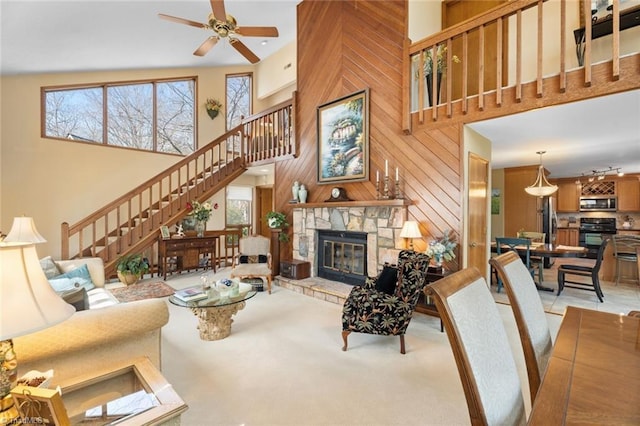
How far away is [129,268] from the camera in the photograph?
15.8 feet

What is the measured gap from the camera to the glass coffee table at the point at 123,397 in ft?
3.89

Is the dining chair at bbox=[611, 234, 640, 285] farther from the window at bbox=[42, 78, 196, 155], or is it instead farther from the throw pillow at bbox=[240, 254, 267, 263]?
the window at bbox=[42, 78, 196, 155]

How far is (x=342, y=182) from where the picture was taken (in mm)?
4801

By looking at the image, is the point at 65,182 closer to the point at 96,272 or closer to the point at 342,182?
the point at 96,272

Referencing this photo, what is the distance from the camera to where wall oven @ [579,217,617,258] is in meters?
7.64

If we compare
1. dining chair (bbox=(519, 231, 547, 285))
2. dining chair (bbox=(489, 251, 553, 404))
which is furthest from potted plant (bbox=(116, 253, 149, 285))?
dining chair (bbox=(519, 231, 547, 285))

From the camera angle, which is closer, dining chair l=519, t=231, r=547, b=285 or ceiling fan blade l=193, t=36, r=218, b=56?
ceiling fan blade l=193, t=36, r=218, b=56

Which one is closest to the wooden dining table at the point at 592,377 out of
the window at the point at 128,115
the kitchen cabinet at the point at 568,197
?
the window at the point at 128,115

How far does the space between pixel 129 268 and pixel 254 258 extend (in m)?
2.03

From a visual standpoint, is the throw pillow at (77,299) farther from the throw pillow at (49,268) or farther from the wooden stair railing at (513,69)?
the wooden stair railing at (513,69)

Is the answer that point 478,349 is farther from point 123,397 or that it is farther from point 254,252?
point 254,252

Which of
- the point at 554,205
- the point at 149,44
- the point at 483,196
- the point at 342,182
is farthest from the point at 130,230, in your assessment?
the point at 554,205

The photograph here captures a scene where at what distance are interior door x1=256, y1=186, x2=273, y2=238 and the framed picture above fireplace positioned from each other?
3702mm

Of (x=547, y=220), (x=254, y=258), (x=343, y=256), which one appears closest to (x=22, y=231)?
(x=254, y=258)
